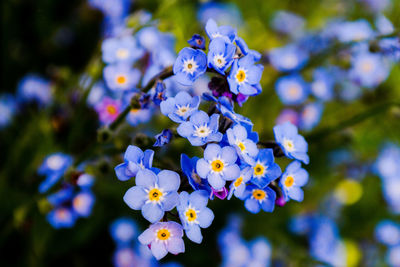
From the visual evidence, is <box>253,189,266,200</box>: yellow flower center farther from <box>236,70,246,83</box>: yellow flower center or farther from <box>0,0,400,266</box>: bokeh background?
<box>0,0,400,266</box>: bokeh background

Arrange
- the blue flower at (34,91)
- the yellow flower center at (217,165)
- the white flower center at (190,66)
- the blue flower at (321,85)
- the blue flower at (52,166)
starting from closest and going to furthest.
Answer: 1. the yellow flower center at (217,165)
2. the white flower center at (190,66)
3. the blue flower at (52,166)
4. the blue flower at (321,85)
5. the blue flower at (34,91)

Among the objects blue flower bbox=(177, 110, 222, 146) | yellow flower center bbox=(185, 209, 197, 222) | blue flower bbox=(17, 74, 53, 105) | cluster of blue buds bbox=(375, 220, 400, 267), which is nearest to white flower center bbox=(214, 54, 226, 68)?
blue flower bbox=(177, 110, 222, 146)

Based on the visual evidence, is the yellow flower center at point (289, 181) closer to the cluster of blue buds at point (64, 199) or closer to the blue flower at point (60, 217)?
the cluster of blue buds at point (64, 199)

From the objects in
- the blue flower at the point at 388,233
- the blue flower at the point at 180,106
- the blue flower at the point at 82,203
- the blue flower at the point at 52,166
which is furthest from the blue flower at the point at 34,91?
the blue flower at the point at 388,233

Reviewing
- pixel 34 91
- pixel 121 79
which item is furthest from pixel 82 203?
pixel 34 91

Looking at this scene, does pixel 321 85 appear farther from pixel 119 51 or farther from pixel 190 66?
pixel 190 66
